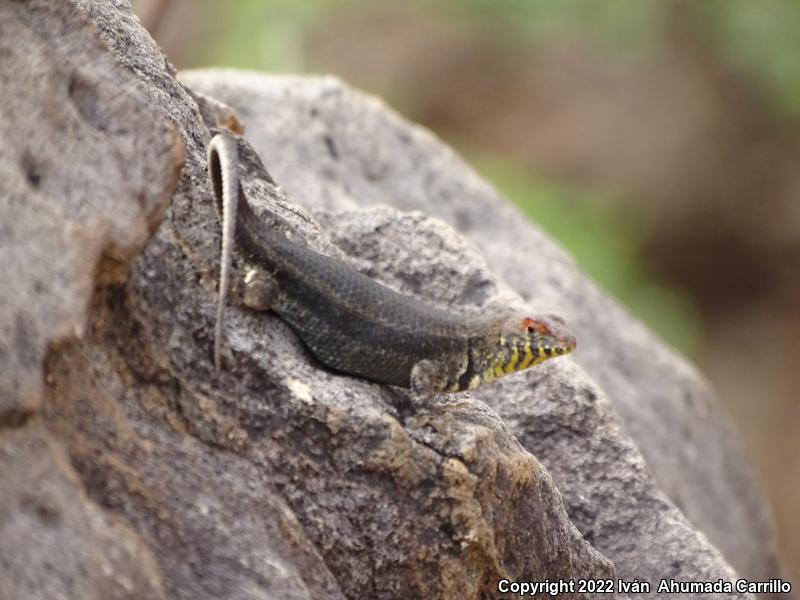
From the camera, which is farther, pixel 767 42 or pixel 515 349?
pixel 767 42

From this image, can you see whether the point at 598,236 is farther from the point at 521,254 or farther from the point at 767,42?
the point at 521,254

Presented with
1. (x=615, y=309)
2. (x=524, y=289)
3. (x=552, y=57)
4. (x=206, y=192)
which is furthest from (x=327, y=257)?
(x=552, y=57)

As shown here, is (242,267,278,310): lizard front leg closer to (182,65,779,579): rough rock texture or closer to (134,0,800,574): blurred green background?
(182,65,779,579): rough rock texture

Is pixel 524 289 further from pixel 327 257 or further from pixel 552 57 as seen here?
pixel 552 57

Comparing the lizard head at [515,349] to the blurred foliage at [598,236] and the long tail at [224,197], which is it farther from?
the blurred foliage at [598,236]

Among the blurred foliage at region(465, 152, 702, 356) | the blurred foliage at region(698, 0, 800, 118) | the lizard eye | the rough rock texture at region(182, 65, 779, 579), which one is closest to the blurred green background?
the blurred foliage at region(698, 0, 800, 118)

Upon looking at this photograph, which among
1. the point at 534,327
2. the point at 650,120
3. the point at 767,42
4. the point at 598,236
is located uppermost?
the point at 767,42

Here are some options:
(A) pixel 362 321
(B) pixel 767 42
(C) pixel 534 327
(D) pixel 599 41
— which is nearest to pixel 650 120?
(D) pixel 599 41
